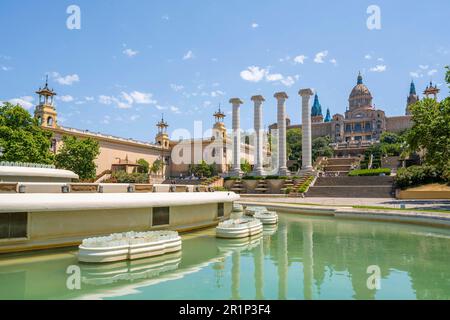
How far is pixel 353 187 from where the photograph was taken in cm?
4644

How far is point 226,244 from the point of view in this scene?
16141 mm

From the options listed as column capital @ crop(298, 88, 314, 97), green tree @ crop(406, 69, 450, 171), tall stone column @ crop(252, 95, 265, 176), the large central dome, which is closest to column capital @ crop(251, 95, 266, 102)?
tall stone column @ crop(252, 95, 265, 176)

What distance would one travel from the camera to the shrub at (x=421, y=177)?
142ft

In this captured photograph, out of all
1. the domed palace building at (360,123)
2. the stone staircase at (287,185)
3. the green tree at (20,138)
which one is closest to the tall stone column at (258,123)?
the stone staircase at (287,185)

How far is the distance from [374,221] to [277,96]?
42410 mm

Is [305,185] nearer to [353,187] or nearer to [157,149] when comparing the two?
[353,187]

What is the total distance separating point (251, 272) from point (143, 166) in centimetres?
6771

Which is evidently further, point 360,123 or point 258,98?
point 360,123

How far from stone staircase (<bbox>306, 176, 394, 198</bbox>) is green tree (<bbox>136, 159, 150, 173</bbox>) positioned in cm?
3930

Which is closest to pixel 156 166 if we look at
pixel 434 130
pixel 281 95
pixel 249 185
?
pixel 249 185

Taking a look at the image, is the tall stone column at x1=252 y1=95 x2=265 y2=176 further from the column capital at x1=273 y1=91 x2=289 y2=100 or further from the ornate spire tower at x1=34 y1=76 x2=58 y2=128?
the ornate spire tower at x1=34 y1=76 x2=58 y2=128

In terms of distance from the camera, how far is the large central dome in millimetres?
165625

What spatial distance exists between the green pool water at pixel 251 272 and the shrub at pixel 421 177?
2869cm
